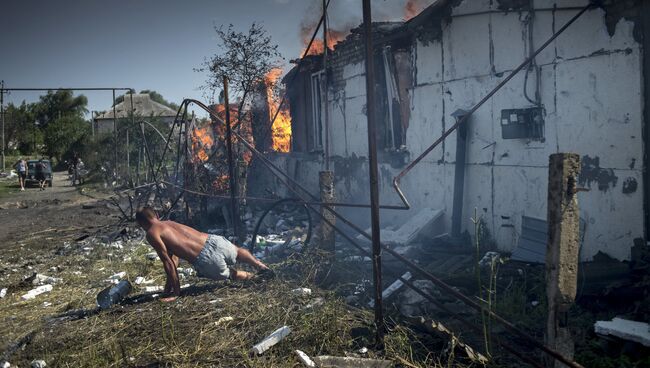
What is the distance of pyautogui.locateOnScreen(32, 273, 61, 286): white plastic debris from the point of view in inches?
275

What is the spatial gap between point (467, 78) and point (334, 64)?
14.1 ft

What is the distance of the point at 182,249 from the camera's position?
223 inches

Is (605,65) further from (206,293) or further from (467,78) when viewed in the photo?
(206,293)

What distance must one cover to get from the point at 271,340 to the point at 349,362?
0.75 metres

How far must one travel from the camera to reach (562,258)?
2873 mm

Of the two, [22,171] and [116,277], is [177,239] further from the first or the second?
[22,171]

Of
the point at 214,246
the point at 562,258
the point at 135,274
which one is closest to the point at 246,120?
the point at 135,274

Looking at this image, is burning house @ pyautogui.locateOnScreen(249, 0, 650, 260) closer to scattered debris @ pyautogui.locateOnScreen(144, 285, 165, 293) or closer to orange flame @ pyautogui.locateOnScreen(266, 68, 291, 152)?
orange flame @ pyautogui.locateOnScreen(266, 68, 291, 152)

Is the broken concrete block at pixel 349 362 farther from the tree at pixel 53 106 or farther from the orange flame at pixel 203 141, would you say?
the tree at pixel 53 106

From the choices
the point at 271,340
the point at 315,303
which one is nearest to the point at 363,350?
the point at 271,340

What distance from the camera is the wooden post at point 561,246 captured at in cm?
282

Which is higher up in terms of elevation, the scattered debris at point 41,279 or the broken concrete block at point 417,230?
the broken concrete block at point 417,230

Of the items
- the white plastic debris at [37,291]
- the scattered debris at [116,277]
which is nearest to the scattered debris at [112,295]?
the scattered debris at [116,277]

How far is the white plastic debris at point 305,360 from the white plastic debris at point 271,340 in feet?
0.91
